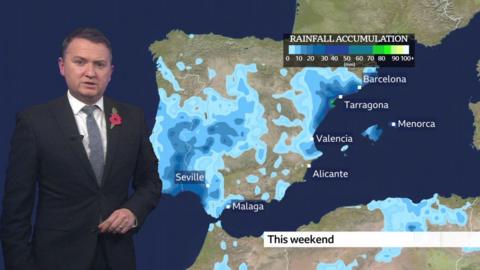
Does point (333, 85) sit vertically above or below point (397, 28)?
below

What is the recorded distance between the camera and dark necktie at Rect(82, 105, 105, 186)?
321 cm

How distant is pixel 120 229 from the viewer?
128 inches

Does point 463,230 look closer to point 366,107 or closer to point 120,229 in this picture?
point 366,107

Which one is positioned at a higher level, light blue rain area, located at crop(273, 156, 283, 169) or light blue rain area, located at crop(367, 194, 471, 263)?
light blue rain area, located at crop(273, 156, 283, 169)

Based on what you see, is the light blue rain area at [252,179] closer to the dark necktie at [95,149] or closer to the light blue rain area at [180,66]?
the light blue rain area at [180,66]

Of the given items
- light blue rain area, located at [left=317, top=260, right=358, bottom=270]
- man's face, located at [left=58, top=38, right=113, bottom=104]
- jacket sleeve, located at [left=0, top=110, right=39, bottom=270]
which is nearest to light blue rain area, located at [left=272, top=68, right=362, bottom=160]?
light blue rain area, located at [left=317, top=260, right=358, bottom=270]

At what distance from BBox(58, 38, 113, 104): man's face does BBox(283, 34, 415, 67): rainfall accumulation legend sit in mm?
1541

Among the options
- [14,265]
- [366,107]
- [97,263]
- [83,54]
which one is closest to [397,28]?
[366,107]

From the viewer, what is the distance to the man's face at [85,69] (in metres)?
3.24

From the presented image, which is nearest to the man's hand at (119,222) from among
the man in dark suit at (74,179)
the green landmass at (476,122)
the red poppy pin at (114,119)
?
the man in dark suit at (74,179)

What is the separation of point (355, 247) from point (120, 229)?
6.15ft

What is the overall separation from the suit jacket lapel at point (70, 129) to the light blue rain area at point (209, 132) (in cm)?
118
